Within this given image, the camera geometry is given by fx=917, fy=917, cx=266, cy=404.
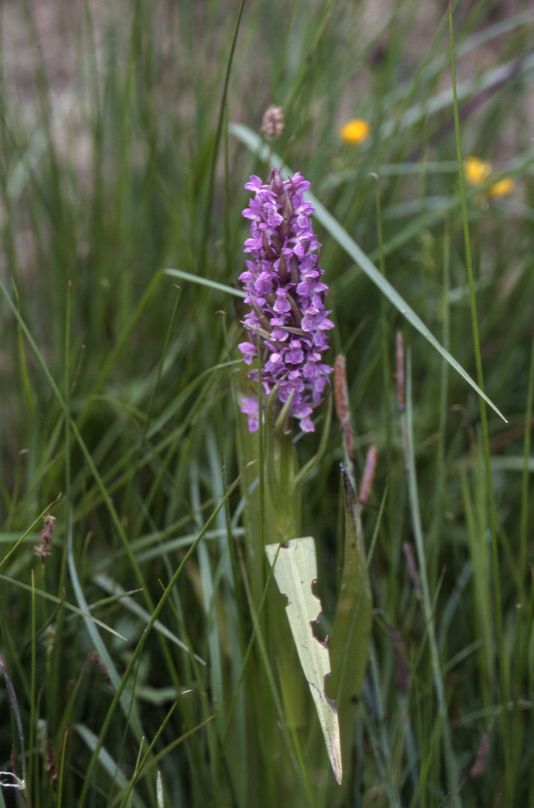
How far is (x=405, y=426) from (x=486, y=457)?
0.64 ft

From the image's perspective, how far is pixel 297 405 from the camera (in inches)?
35.9

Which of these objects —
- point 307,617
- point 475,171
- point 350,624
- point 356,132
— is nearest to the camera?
point 307,617

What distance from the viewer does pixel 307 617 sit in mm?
848

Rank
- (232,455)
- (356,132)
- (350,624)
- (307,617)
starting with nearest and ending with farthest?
(307,617) < (350,624) < (232,455) < (356,132)

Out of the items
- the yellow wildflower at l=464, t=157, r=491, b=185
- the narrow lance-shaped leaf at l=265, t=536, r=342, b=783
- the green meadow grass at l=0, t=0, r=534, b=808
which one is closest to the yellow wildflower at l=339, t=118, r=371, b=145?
the green meadow grass at l=0, t=0, r=534, b=808

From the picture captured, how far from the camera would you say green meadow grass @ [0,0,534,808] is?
3.32 ft

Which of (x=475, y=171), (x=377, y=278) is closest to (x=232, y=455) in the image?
(x=377, y=278)

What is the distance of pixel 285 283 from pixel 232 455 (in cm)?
57

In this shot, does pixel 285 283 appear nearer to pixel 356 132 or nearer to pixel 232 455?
pixel 232 455

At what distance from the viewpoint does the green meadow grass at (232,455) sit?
1011 mm

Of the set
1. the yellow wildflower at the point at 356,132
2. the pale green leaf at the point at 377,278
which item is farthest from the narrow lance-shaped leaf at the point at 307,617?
the yellow wildflower at the point at 356,132

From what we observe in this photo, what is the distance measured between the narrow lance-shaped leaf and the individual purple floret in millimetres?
152

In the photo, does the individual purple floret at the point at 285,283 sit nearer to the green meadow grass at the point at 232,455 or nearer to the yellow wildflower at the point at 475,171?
the green meadow grass at the point at 232,455

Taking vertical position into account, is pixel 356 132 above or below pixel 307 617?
above
